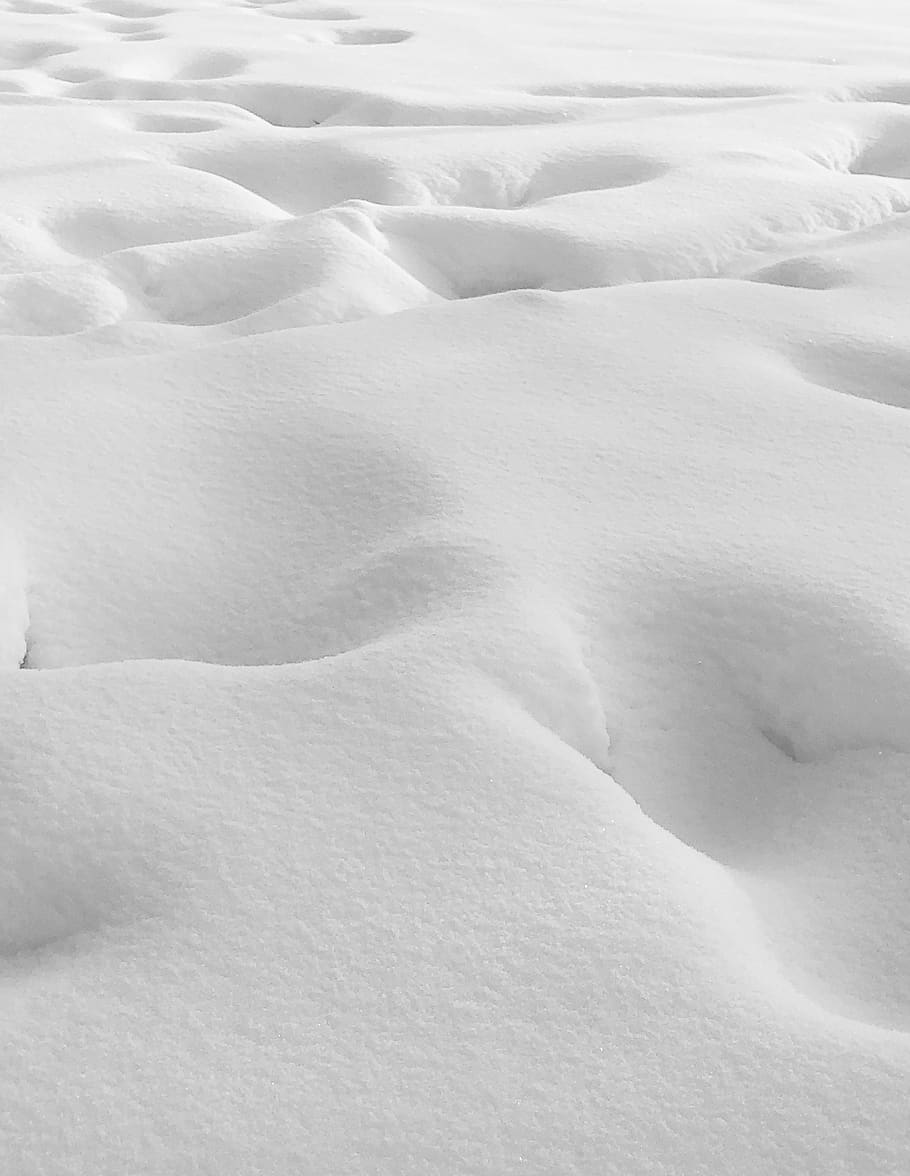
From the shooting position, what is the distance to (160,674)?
0.67 metres

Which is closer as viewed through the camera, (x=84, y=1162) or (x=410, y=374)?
(x=84, y=1162)

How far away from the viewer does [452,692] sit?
0.66 meters

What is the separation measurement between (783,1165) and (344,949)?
182 mm

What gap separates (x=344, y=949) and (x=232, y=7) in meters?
2.68

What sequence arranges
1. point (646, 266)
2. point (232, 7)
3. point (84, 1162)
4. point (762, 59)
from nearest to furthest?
point (84, 1162), point (646, 266), point (762, 59), point (232, 7)

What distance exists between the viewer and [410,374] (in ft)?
3.26

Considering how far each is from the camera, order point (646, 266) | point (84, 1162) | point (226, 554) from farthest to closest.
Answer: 1. point (646, 266)
2. point (226, 554)
3. point (84, 1162)

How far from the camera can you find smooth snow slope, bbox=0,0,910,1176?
0.48m

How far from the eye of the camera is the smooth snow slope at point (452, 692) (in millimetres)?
480

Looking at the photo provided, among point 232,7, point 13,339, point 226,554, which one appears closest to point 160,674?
point 226,554

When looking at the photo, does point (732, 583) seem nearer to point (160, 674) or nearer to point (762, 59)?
point (160, 674)

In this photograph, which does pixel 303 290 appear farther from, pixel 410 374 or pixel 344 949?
pixel 344 949

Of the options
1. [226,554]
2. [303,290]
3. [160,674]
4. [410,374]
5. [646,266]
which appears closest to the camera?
[160,674]

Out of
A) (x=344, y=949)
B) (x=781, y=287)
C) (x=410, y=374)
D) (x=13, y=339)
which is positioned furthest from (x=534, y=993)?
(x=781, y=287)
